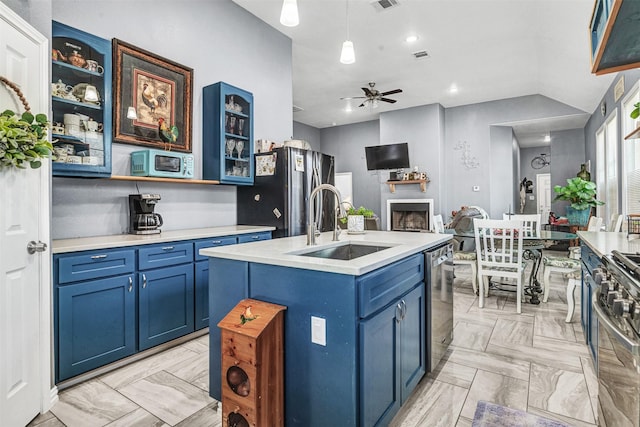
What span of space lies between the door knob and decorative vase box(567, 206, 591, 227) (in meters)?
7.80

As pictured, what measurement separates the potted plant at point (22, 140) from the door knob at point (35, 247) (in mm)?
423

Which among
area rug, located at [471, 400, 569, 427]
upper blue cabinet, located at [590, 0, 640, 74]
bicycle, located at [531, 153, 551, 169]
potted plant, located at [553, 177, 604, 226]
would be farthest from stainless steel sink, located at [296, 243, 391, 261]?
bicycle, located at [531, 153, 551, 169]

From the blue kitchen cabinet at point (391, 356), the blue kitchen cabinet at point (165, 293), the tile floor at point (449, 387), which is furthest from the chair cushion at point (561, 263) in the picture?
the blue kitchen cabinet at point (165, 293)

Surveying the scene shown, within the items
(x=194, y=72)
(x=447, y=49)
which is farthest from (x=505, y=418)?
(x=447, y=49)

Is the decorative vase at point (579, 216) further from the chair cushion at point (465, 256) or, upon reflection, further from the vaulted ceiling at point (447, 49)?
the chair cushion at point (465, 256)

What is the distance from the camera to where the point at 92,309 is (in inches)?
89.9

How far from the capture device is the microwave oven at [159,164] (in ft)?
9.76

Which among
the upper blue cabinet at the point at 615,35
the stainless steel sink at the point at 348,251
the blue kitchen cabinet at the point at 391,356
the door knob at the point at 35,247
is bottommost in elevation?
the blue kitchen cabinet at the point at 391,356

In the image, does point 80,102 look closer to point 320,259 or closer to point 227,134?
point 227,134

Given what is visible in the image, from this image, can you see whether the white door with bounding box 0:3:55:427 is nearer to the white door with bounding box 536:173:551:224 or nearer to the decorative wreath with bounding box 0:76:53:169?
the decorative wreath with bounding box 0:76:53:169

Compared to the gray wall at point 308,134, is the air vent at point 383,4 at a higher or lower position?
higher

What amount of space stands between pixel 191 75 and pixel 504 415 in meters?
3.82

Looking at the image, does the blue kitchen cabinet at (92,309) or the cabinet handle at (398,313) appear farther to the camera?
the blue kitchen cabinet at (92,309)

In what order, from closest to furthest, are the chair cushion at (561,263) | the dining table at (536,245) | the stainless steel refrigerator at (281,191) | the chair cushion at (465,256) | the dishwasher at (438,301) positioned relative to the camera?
the dishwasher at (438,301) < the chair cushion at (561,263) < the dining table at (536,245) < the stainless steel refrigerator at (281,191) < the chair cushion at (465,256)
